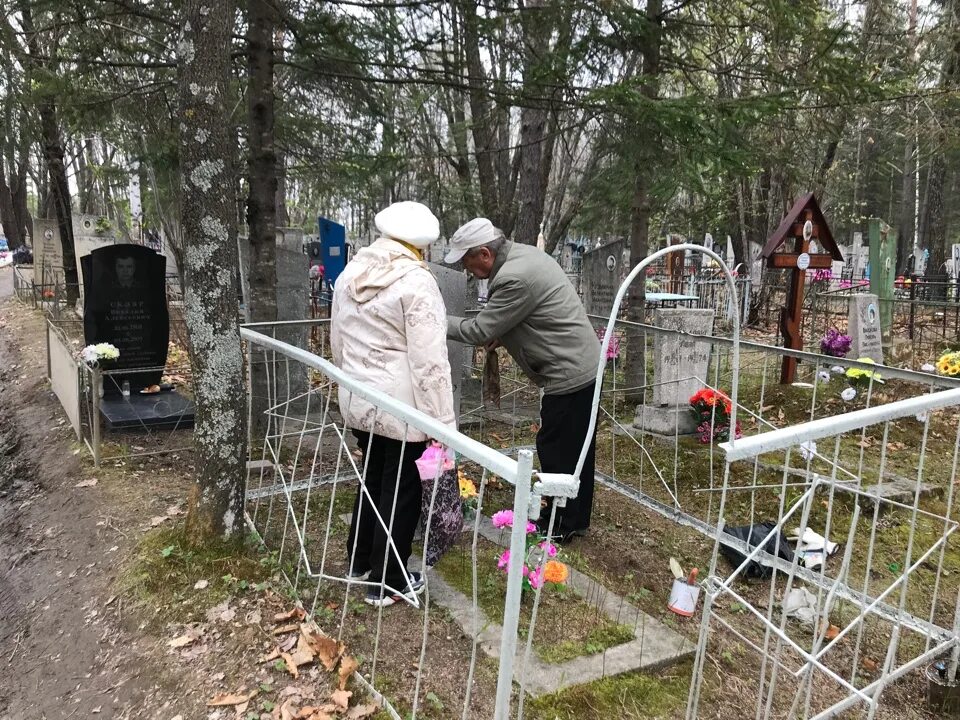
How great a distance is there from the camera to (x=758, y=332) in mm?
13414

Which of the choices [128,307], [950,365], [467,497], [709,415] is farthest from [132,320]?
[950,365]

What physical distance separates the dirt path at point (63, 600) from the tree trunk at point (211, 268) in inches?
23.8

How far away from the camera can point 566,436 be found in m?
3.81

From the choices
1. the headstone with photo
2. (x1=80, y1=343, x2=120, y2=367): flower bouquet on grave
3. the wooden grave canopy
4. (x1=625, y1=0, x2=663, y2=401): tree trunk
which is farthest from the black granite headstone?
the wooden grave canopy

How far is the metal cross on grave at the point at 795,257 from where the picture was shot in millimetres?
7395

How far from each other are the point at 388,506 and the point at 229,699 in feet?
3.05

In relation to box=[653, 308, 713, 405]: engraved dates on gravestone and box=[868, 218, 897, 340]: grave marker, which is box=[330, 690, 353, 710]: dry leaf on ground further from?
box=[868, 218, 897, 340]: grave marker

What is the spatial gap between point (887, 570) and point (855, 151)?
34833 mm

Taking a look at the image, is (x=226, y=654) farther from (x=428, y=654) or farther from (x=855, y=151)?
(x=855, y=151)

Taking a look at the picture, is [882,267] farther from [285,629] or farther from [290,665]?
[290,665]

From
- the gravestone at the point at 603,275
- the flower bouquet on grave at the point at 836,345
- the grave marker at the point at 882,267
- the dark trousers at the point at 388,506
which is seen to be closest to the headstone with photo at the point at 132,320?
the dark trousers at the point at 388,506

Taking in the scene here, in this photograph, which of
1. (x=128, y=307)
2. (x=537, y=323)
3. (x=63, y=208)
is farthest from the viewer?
(x=63, y=208)

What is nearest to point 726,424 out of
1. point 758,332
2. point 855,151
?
point 758,332

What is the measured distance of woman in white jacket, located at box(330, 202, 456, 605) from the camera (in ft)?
8.99
